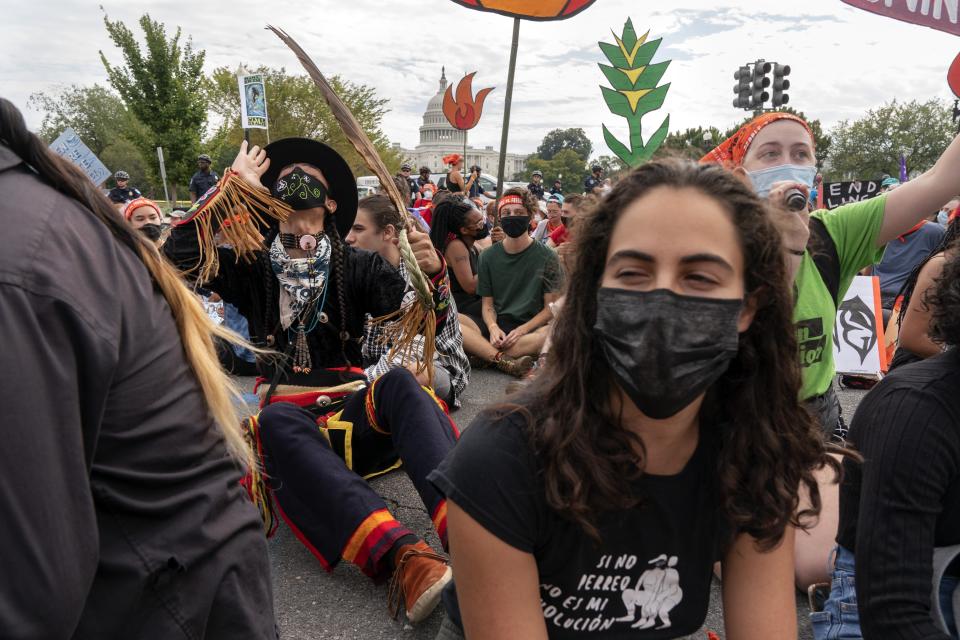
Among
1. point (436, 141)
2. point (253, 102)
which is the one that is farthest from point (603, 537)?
point (436, 141)

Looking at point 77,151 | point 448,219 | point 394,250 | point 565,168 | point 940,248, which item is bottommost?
point 394,250

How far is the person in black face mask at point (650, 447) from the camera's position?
1.30 metres

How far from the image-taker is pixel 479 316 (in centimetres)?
626

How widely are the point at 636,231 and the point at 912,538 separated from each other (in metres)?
0.97

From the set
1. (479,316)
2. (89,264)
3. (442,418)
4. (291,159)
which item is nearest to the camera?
(89,264)

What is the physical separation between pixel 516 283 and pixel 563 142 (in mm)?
96777

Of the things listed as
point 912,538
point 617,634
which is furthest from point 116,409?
point 912,538

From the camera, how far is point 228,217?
2.88 meters

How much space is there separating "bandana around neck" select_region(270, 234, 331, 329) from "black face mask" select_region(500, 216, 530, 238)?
2.87m

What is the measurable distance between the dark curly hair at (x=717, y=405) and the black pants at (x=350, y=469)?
116cm

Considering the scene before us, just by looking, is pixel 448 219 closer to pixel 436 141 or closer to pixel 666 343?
pixel 666 343

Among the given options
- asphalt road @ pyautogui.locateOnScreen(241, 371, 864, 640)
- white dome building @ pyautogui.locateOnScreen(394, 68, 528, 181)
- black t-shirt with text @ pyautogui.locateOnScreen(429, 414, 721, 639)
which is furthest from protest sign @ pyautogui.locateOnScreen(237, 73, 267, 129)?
A: white dome building @ pyautogui.locateOnScreen(394, 68, 528, 181)

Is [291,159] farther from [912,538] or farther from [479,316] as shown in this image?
[479,316]

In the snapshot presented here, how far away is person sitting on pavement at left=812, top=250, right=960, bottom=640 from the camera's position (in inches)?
59.6
